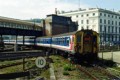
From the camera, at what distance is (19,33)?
69625 millimetres

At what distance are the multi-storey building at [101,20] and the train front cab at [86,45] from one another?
8100 cm

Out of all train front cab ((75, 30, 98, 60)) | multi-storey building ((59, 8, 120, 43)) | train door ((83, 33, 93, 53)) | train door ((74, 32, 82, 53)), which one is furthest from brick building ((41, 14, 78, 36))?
train door ((74, 32, 82, 53))

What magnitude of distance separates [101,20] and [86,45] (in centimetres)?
8749

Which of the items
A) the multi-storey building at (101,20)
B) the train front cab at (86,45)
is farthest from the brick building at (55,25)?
the train front cab at (86,45)

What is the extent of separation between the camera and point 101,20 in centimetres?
11069

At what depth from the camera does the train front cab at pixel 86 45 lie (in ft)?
81.0

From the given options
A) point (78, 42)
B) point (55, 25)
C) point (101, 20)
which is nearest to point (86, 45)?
point (78, 42)

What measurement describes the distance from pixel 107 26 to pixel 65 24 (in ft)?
122

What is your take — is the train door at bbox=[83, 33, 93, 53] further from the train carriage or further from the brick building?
the brick building

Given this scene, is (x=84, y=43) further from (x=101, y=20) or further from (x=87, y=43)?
(x=101, y=20)

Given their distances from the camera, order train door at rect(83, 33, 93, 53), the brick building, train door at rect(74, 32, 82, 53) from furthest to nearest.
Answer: the brick building < train door at rect(83, 33, 93, 53) < train door at rect(74, 32, 82, 53)

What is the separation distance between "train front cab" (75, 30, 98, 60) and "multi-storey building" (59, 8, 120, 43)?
81.0m

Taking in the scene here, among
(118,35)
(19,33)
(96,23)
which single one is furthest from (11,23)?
(118,35)

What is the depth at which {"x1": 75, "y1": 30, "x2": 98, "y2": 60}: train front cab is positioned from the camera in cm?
2469
